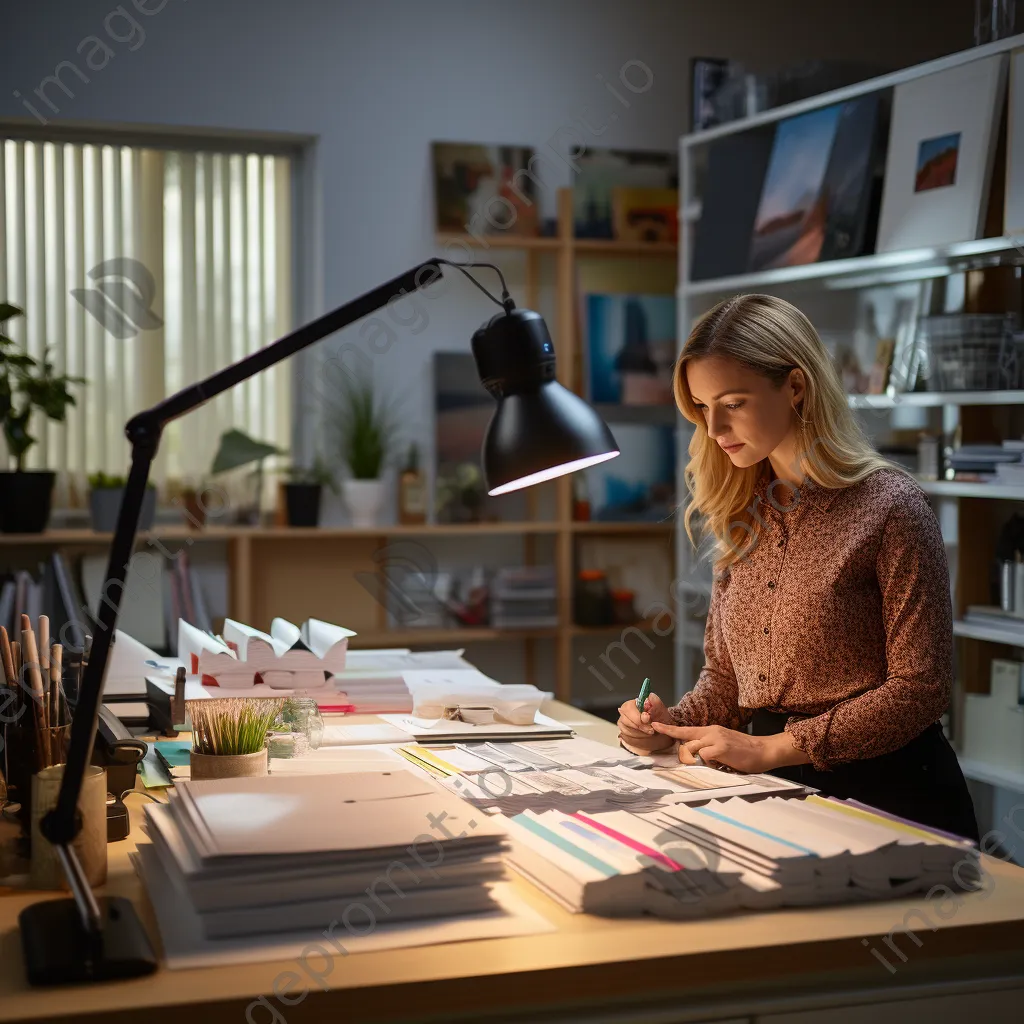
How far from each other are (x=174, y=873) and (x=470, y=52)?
4.06 m

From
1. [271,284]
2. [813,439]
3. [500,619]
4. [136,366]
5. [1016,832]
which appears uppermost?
[271,284]

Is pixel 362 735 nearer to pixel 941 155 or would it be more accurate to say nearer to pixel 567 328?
pixel 941 155

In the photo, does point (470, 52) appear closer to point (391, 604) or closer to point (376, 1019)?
point (391, 604)

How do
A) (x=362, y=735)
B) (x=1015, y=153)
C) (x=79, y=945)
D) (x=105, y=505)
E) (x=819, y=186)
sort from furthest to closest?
(x=105, y=505) < (x=819, y=186) < (x=1015, y=153) < (x=362, y=735) < (x=79, y=945)

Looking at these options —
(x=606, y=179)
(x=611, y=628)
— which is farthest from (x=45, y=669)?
(x=606, y=179)

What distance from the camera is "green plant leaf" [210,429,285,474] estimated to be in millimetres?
4426

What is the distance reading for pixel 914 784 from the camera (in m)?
1.95

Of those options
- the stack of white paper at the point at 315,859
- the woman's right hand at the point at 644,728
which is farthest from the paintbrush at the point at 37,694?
the woman's right hand at the point at 644,728

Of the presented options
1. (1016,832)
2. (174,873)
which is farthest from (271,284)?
(174,873)

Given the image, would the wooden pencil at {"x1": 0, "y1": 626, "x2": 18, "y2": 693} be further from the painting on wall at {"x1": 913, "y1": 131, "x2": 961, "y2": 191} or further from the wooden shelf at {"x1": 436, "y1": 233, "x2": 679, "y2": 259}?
the wooden shelf at {"x1": 436, "y1": 233, "x2": 679, "y2": 259}

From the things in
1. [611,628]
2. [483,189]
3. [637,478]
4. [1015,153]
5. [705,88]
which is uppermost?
[705,88]

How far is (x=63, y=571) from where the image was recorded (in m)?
4.05

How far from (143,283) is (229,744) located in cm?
313

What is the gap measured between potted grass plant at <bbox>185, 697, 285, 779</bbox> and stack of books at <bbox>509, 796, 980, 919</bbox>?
433mm
